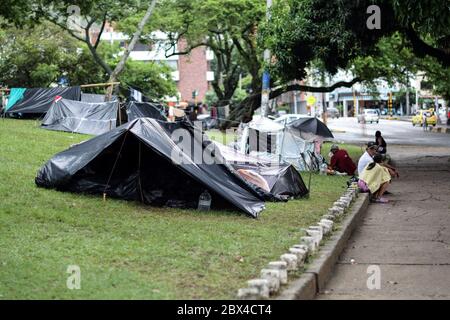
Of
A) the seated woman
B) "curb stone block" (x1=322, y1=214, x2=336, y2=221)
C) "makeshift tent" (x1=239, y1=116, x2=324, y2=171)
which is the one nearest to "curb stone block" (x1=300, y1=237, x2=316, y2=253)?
"curb stone block" (x1=322, y1=214, x2=336, y2=221)

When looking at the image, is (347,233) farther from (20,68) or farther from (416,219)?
(20,68)

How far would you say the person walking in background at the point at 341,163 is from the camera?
18797mm

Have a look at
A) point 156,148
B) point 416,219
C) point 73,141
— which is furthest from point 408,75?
point 156,148

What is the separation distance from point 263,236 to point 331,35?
33.6 ft

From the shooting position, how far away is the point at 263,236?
886 cm

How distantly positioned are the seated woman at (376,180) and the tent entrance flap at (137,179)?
4680 mm

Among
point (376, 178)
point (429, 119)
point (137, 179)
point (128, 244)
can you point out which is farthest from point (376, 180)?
point (429, 119)

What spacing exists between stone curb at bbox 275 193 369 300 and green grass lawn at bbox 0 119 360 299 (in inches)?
18.4

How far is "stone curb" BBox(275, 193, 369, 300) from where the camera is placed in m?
6.10

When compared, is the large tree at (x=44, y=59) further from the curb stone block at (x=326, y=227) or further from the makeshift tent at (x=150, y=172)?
the curb stone block at (x=326, y=227)

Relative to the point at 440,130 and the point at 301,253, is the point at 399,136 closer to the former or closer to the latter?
the point at 440,130

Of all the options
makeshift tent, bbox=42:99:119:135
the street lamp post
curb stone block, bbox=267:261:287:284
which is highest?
the street lamp post

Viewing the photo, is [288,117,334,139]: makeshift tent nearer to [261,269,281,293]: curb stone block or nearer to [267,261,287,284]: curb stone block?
[267,261,287,284]: curb stone block

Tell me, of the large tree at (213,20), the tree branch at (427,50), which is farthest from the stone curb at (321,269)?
the large tree at (213,20)
